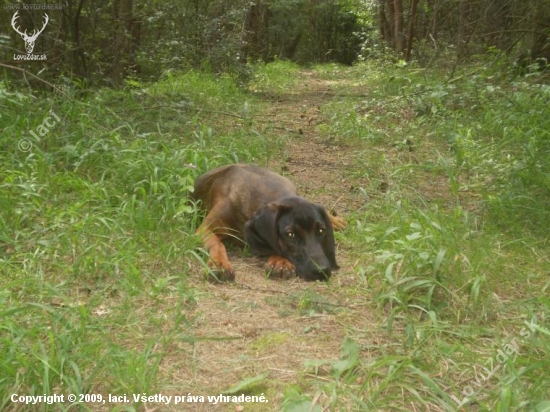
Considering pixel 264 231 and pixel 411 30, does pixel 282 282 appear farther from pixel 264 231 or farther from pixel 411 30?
pixel 411 30

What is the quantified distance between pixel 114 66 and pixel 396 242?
7.09 meters

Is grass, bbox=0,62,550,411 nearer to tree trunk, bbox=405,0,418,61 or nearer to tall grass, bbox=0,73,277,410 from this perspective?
tall grass, bbox=0,73,277,410

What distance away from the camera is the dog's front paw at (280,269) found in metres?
4.06

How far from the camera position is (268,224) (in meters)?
4.26

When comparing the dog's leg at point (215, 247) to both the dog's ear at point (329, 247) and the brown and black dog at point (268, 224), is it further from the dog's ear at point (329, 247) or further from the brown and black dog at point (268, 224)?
the dog's ear at point (329, 247)

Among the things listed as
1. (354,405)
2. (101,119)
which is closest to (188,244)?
(354,405)

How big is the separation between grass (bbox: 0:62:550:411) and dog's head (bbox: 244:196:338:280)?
202 millimetres

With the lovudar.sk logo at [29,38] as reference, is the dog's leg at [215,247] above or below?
below

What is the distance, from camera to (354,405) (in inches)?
98.3

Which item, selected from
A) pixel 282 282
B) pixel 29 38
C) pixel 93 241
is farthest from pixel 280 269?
pixel 29 38

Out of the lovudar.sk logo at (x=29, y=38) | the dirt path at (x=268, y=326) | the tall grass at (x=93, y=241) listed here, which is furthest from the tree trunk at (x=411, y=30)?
the dirt path at (x=268, y=326)

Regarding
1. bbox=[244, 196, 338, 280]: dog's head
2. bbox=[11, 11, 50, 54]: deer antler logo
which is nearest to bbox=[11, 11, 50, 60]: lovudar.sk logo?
bbox=[11, 11, 50, 54]: deer antler logo

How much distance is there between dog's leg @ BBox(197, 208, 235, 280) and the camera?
3.99 m

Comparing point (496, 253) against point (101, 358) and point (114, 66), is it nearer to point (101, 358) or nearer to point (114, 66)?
point (101, 358)
